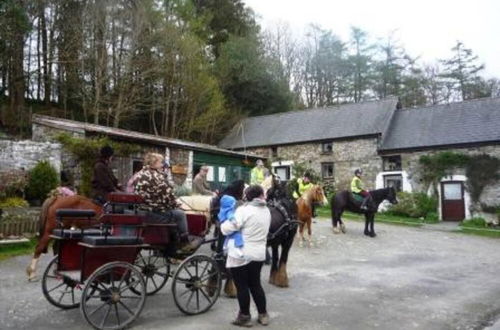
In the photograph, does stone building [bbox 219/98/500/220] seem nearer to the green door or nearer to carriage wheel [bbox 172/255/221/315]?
the green door

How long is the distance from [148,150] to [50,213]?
11.1m

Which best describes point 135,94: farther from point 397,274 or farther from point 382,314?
point 382,314

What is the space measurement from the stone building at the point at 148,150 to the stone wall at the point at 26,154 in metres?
0.34

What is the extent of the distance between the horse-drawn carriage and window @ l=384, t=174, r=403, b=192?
22062mm

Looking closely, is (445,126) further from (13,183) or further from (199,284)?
(199,284)

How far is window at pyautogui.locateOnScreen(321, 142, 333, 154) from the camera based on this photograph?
29.2 metres

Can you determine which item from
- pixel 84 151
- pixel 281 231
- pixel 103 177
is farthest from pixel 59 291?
pixel 84 151

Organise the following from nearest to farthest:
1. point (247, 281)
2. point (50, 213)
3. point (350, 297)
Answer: point (247, 281) → point (350, 297) → point (50, 213)

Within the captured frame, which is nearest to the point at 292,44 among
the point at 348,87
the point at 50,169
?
the point at 348,87

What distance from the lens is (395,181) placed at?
88.6 ft

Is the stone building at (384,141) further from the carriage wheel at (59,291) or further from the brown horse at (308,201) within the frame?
the carriage wheel at (59,291)

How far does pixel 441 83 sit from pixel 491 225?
1817 centimetres

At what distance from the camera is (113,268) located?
5.32m

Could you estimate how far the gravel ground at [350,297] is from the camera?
573 cm
